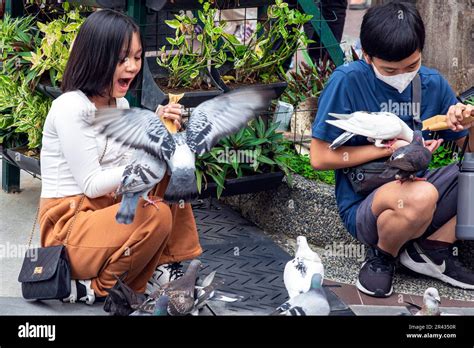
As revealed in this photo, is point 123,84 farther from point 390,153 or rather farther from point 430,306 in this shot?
point 430,306

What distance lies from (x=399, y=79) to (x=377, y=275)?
0.94m

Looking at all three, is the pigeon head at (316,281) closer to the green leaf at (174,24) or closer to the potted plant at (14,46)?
the green leaf at (174,24)

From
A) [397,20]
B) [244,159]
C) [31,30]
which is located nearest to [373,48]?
[397,20]

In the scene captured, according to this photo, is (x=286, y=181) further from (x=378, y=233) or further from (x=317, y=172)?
(x=378, y=233)

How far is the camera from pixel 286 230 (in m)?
5.74

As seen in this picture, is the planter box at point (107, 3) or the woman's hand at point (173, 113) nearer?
the woman's hand at point (173, 113)

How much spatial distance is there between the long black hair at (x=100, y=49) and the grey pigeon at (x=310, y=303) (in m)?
1.24

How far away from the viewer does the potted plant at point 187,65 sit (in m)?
5.49

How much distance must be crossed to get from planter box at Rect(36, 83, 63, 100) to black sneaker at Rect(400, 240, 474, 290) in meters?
1.98

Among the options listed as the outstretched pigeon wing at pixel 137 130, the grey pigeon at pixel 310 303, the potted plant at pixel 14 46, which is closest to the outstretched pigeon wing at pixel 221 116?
the outstretched pigeon wing at pixel 137 130

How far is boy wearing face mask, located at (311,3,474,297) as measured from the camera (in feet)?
15.8

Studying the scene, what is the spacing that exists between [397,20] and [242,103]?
84cm

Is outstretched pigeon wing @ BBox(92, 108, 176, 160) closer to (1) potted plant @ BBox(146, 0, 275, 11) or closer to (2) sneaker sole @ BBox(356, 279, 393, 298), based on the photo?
(1) potted plant @ BBox(146, 0, 275, 11)

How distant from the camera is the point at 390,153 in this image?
488cm
